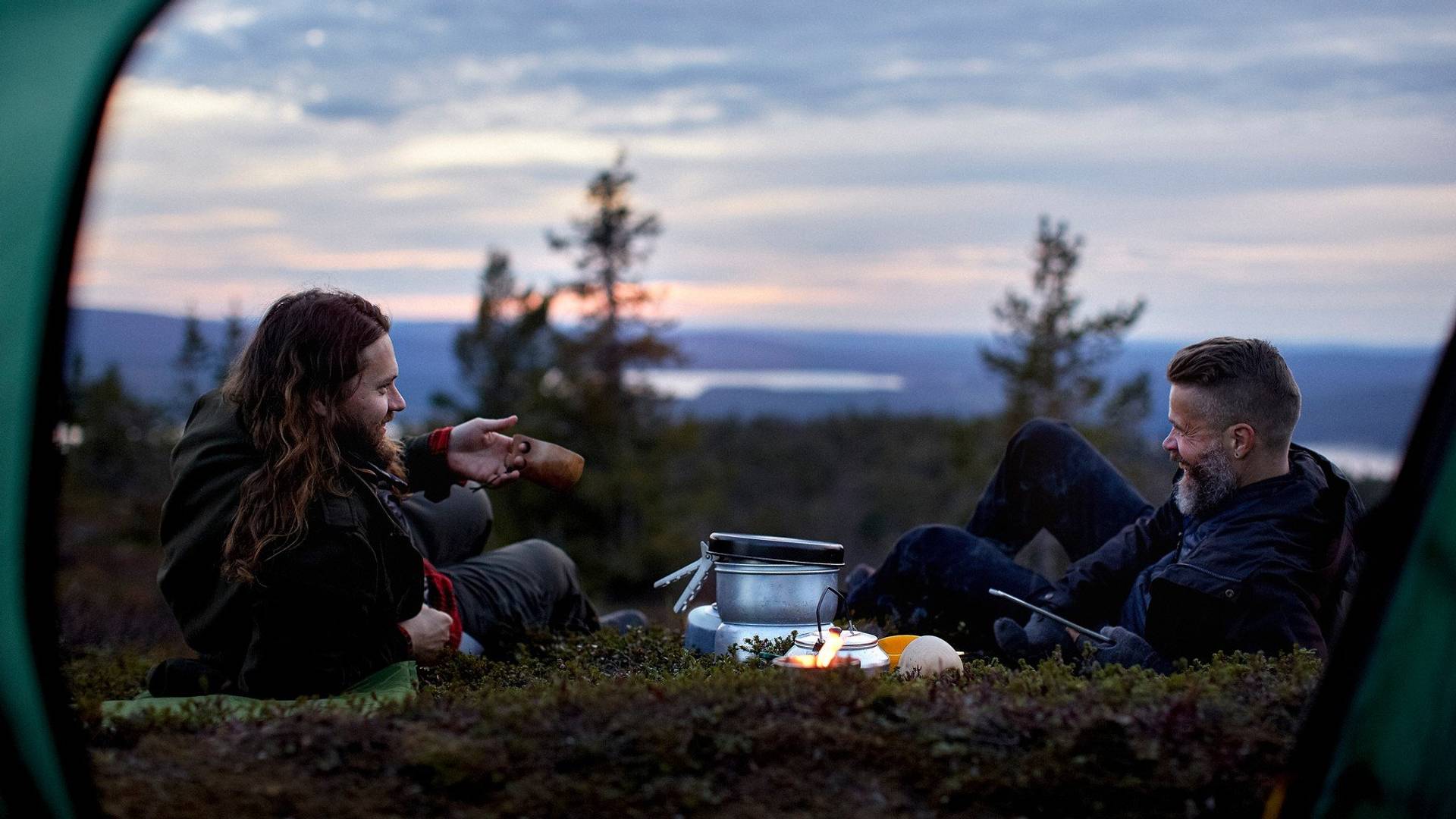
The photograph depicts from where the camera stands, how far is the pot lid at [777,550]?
4059 mm

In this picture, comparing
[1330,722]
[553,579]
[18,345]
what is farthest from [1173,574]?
[18,345]

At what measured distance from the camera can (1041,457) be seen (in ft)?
17.0

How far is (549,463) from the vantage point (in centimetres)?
458

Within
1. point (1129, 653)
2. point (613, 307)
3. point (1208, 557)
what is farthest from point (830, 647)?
point (613, 307)

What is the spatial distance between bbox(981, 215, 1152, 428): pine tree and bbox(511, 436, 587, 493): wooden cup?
18708 millimetres

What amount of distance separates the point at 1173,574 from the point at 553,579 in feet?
9.25

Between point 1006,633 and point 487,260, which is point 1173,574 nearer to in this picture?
point 1006,633

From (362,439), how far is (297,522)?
1.61 ft

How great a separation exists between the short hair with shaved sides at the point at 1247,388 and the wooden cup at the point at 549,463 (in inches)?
95.8

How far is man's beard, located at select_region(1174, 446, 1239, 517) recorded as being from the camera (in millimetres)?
4086

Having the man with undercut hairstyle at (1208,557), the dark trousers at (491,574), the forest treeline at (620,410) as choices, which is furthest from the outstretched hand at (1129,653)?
the forest treeline at (620,410)

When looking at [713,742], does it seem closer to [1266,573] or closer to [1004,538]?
[1266,573]

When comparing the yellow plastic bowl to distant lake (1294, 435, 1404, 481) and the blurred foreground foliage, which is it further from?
distant lake (1294, 435, 1404, 481)

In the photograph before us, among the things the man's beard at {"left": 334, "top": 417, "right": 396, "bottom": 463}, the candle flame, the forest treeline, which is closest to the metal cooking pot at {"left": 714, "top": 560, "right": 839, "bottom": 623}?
the candle flame
